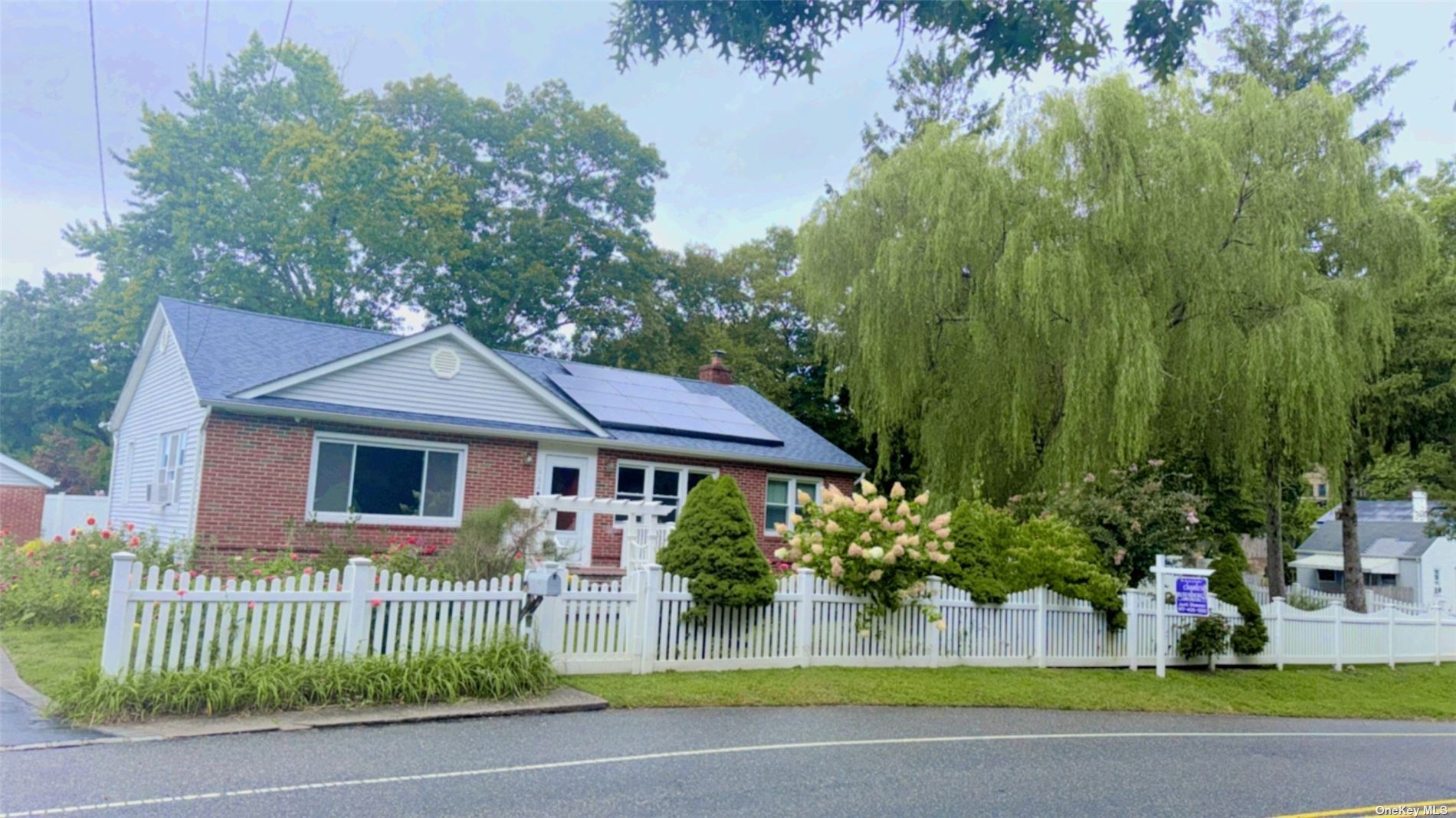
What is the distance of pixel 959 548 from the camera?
12.7m

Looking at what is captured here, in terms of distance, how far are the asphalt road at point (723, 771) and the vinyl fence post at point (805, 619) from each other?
1885mm

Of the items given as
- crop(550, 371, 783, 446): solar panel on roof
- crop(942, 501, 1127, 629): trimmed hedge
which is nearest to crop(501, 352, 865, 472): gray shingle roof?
crop(550, 371, 783, 446): solar panel on roof

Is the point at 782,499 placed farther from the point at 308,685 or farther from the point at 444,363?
the point at 308,685

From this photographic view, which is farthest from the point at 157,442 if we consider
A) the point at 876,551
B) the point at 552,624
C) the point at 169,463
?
the point at 876,551

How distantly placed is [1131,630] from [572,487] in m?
9.98

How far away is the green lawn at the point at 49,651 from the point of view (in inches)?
325

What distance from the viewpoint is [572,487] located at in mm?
17797

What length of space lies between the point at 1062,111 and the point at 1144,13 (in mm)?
11490

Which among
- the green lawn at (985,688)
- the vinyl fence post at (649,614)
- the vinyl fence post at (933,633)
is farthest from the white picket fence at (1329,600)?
the vinyl fence post at (649,614)

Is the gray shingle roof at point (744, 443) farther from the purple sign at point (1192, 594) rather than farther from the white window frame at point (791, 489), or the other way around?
the purple sign at point (1192, 594)

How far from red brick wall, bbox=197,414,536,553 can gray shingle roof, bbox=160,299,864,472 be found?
456 mm

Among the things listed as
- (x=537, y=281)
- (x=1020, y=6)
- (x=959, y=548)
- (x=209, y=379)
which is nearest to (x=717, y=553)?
(x=959, y=548)

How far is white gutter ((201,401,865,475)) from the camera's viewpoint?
46.7 feet

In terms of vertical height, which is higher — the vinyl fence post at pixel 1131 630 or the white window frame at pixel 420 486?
the white window frame at pixel 420 486
